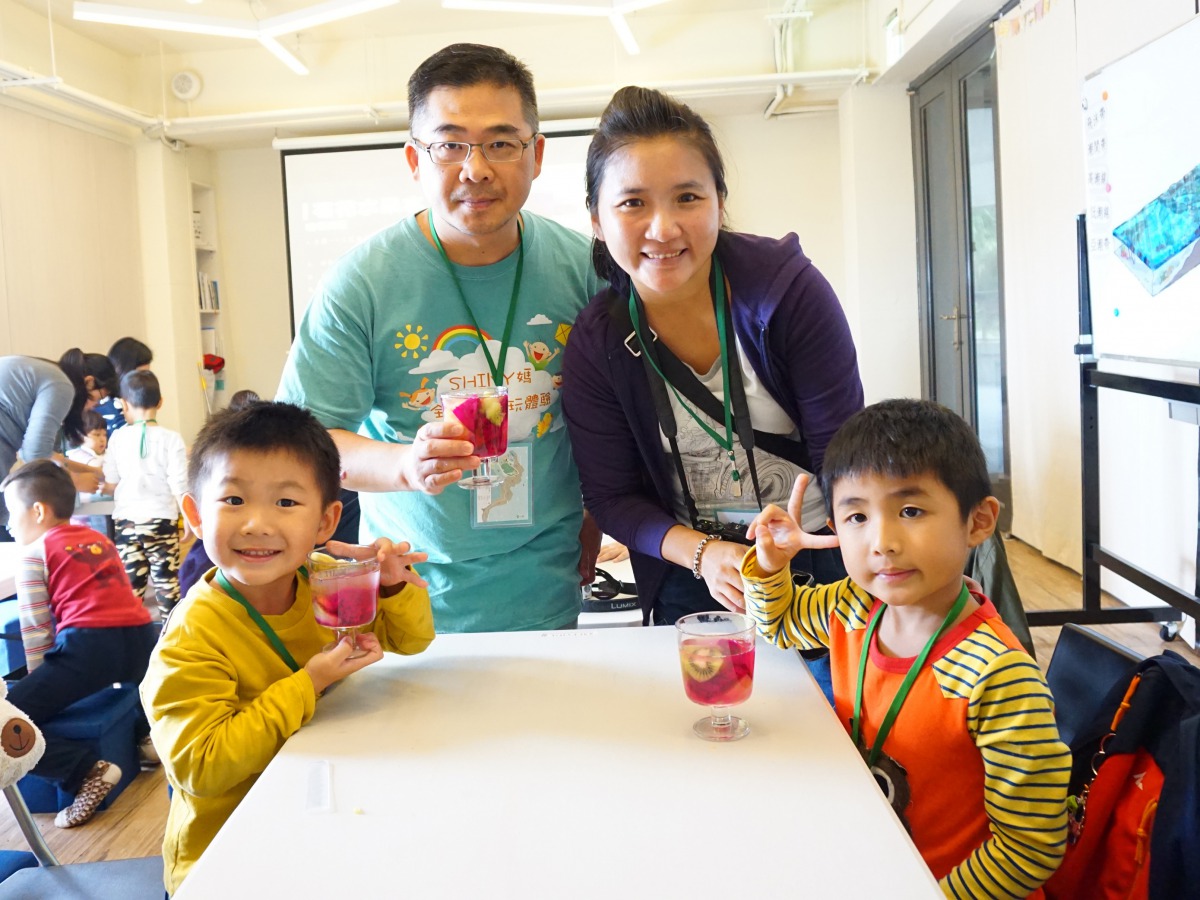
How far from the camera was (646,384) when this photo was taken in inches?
69.4

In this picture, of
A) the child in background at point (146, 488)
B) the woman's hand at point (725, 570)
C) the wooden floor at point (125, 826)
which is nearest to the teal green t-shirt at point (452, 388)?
the woman's hand at point (725, 570)

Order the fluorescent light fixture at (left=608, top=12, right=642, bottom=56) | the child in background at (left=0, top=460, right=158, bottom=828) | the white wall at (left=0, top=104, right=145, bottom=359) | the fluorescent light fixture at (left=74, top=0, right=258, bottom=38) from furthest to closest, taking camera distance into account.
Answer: the white wall at (left=0, top=104, right=145, bottom=359), the fluorescent light fixture at (left=608, top=12, right=642, bottom=56), the fluorescent light fixture at (left=74, top=0, right=258, bottom=38), the child in background at (left=0, top=460, right=158, bottom=828)

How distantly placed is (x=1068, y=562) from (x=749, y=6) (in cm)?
506

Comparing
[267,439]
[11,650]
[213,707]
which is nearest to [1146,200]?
[267,439]

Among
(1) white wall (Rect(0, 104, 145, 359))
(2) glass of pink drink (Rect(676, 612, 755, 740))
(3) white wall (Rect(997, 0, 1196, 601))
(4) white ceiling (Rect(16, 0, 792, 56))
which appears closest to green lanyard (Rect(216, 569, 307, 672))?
(2) glass of pink drink (Rect(676, 612, 755, 740))

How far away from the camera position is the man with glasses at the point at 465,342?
5.93ft

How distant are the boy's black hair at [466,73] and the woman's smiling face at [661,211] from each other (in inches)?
11.7

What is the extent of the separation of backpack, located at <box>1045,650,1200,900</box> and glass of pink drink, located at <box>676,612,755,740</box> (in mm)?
453

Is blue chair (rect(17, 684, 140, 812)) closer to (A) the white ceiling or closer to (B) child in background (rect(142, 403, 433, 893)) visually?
(B) child in background (rect(142, 403, 433, 893))

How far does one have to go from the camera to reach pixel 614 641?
164 centimetres

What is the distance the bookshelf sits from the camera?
9.10 meters

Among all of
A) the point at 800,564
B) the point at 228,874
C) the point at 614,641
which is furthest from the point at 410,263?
the point at 228,874

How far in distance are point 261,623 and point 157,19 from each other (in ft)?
18.9

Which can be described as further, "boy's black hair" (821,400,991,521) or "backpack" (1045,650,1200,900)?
"boy's black hair" (821,400,991,521)
